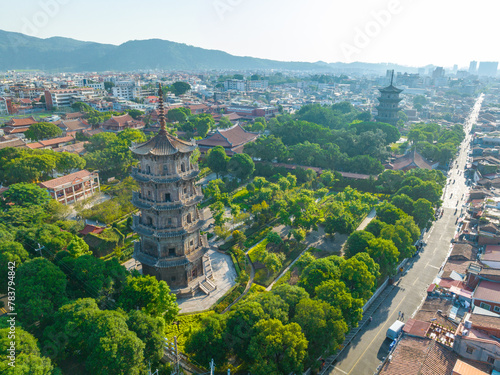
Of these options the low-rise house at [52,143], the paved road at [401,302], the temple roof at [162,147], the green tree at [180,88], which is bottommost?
the paved road at [401,302]

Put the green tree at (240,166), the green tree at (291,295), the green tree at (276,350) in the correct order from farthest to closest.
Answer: the green tree at (240,166)
the green tree at (291,295)
the green tree at (276,350)

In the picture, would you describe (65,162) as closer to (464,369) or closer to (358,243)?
(358,243)

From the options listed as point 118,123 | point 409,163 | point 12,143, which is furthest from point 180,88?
point 409,163

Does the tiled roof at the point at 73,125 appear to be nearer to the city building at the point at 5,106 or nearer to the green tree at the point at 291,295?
the city building at the point at 5,106

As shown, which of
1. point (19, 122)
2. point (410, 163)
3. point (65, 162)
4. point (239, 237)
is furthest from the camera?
point (19, 122)

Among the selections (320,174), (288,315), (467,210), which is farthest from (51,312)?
(467,210)

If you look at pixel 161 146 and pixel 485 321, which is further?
pixel 161 146

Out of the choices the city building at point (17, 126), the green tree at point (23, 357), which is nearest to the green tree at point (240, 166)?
the green tree at point (23, 357)
